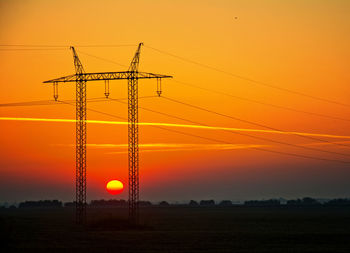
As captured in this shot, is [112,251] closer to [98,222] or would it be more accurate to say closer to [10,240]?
[10,240]

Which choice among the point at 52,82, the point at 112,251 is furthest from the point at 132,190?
the point at 112,251

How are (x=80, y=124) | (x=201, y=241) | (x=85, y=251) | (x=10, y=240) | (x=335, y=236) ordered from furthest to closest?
(x=80, y=124) < (x=335, y=236) < (x=201, y=241) < (x=10, y=240) < (x=85, y=251)

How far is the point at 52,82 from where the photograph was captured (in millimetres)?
106938

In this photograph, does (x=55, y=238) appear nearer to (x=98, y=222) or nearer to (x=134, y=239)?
(x=134, y=239)

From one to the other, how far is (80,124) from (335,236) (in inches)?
1596

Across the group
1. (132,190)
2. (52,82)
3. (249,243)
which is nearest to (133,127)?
(132,190)

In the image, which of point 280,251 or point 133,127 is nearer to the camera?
point 280,251

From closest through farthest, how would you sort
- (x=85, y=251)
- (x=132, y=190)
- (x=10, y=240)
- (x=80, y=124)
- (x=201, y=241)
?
(x=85, y=251) → (x=10, y=240) → (x=201, y=241) → (x=132, y=190) → (x=80, y=124)

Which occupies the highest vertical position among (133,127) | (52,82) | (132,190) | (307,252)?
(52,82)

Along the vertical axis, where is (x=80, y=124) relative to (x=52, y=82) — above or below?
below

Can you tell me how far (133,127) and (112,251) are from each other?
3469 cm

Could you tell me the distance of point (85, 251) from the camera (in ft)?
201

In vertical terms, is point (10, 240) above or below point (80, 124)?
below

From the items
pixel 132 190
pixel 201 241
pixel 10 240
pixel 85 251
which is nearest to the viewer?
pixel 85 251
